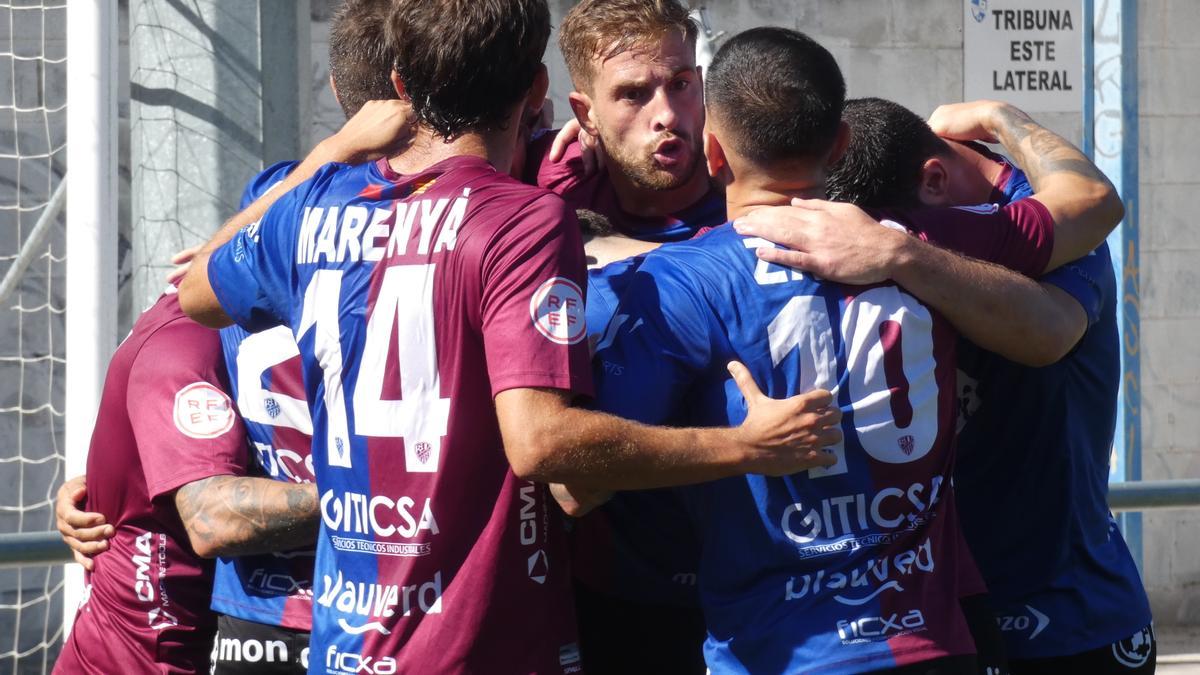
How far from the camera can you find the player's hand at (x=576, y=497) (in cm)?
210

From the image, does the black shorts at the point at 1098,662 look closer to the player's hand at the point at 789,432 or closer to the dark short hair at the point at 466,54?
the player's hand at the point at 789,432

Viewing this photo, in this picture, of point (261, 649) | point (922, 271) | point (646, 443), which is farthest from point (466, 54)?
point (261, 649)

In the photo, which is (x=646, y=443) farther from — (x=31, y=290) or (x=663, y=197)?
(x=31, y=290)

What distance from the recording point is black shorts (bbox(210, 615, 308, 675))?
2672 millimetres

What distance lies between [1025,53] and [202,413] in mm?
4792

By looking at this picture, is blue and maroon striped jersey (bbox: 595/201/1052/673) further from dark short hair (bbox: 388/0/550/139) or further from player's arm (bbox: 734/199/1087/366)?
dark short hair (bbox: 388/0/550/139)

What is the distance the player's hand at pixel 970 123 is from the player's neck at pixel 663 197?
475mm

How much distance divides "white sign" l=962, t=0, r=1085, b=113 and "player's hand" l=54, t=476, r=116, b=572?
15.1ft

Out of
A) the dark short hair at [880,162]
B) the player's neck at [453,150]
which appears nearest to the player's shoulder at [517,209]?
the player's neck at [453,150]

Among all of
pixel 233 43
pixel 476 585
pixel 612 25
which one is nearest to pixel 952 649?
pixel 476 585

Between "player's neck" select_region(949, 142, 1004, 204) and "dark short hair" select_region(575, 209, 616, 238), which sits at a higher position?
"player's neck" select_region(949, 142, 1004, 204)

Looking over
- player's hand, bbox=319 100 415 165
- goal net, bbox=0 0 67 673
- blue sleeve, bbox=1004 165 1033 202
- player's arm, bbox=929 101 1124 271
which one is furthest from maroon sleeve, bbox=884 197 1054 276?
goal net, bbox=0 0 67 673

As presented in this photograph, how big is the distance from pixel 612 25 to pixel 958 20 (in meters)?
3.98

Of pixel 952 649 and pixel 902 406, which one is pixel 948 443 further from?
pixel 952 649
